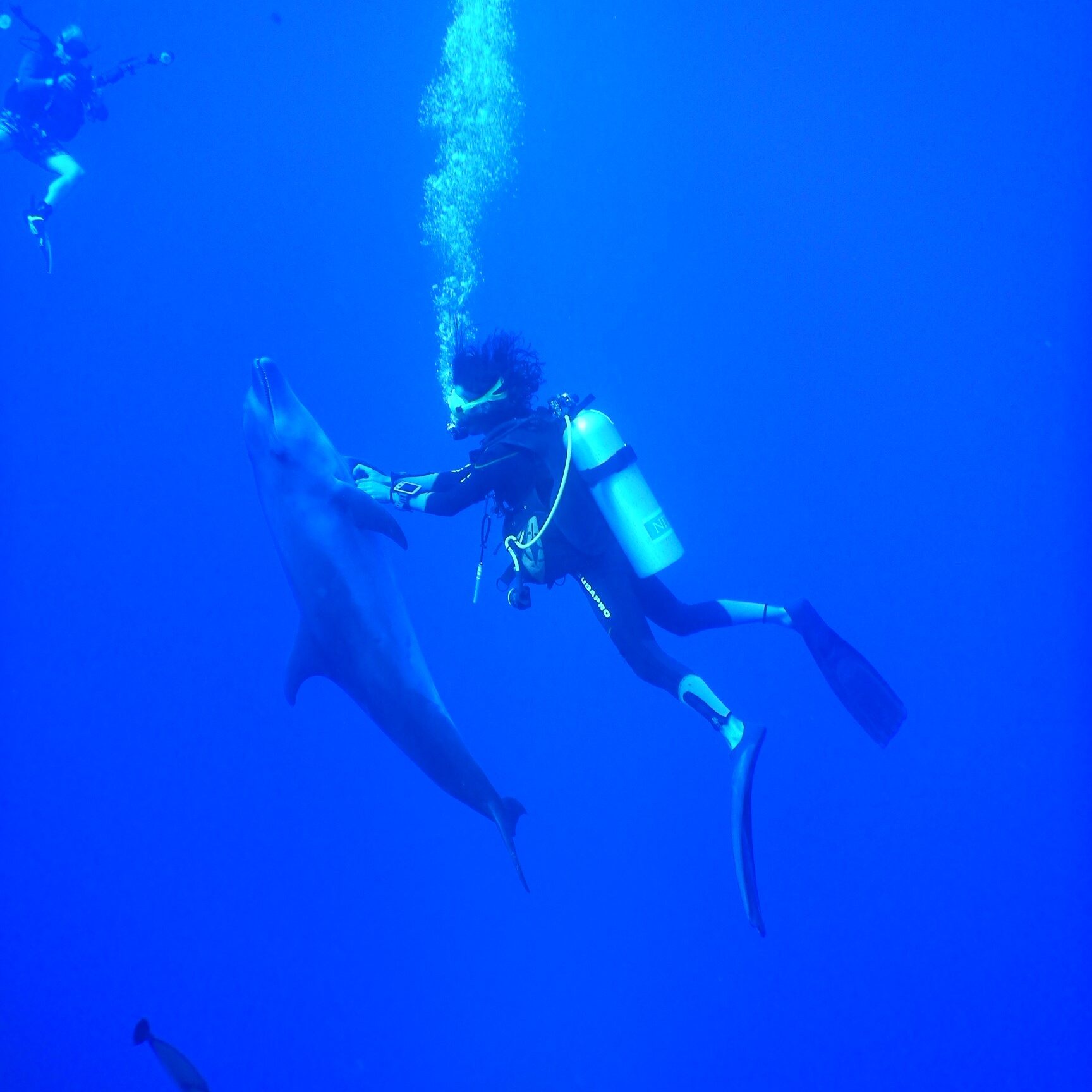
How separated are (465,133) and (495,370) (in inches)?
213

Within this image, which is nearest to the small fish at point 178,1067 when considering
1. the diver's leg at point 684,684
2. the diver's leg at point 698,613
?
the diver's leg at point 684,684

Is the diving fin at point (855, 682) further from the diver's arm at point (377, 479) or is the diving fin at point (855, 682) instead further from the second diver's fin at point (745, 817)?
the diver's arm at point (377, 479)

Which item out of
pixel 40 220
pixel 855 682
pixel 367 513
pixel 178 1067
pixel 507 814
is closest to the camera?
pixel 178 1067

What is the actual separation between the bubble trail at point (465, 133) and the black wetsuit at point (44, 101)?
3.45 meters

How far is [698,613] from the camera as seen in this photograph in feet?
16.1

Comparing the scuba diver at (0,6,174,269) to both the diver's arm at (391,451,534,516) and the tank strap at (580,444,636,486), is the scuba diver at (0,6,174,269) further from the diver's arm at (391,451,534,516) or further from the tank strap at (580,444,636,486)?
the tank strap at (580,444,636,486)

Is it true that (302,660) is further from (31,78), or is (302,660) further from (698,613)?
(31,78)

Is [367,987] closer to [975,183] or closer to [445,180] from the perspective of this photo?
[445,180]

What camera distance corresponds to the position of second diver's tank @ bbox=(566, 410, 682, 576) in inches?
164

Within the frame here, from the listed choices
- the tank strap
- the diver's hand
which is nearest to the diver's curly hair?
the tank strap

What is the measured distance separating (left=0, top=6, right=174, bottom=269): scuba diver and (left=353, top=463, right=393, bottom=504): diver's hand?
576 centimetres

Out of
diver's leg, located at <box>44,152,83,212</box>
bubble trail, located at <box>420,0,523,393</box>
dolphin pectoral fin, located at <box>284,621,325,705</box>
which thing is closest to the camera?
dolphin pectoral fin, located at <box>284,621,325,705</box>

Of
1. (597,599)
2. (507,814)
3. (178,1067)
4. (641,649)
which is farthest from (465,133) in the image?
(178,1067)

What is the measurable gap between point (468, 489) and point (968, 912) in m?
7.23
